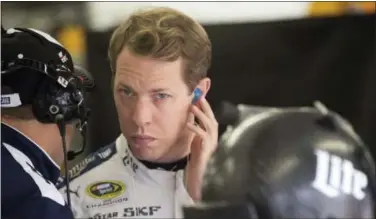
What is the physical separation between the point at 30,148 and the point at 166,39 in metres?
0.22

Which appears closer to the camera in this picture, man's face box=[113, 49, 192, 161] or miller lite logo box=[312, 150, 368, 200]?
miller lite logo box=[312, 150, 368, 200]

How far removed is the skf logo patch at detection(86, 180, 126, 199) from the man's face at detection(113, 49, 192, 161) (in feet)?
0.16

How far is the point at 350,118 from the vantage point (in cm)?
128

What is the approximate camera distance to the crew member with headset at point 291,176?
728 millimetres

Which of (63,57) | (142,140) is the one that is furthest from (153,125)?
(63,57)

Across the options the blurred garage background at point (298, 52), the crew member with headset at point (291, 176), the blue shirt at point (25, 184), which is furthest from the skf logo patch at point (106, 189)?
the crew member with headset at point (291, 176)

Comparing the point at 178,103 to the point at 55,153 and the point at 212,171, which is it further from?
the point at 212,171

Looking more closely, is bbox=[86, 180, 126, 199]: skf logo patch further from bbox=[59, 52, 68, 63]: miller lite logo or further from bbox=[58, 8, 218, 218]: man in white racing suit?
bbox=[59, 52, 68, 63]: miller lite logo

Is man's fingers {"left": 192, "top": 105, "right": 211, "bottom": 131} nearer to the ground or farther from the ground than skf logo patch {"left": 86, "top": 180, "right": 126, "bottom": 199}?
farther from the ground

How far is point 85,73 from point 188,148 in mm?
168

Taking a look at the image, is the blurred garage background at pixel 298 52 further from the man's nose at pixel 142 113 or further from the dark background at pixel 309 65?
the man's nose at pixel 142 113

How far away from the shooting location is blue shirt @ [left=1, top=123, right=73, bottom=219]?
914 mm

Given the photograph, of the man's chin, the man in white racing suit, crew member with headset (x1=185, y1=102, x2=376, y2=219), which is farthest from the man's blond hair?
crew member with headset (x1=185, y1=102, x2=376, y2=219)

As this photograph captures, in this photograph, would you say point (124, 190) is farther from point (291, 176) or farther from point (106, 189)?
point (291, 176)
